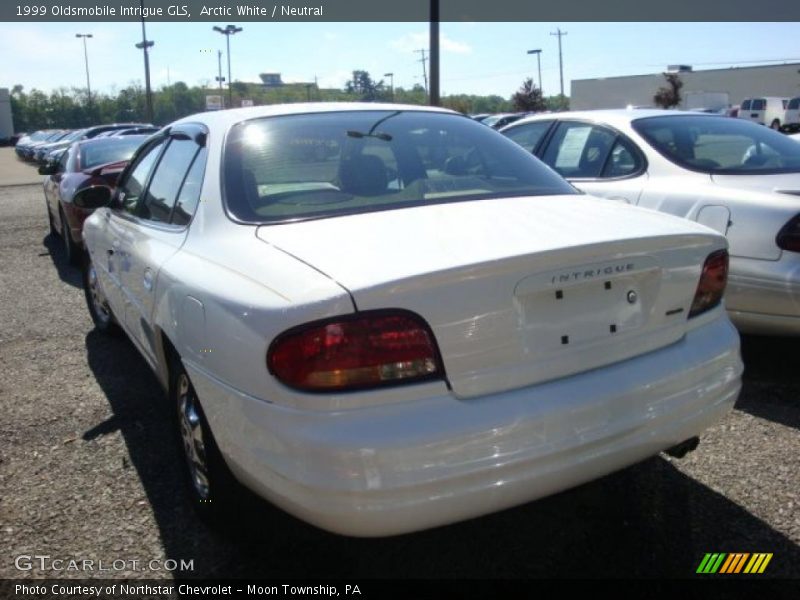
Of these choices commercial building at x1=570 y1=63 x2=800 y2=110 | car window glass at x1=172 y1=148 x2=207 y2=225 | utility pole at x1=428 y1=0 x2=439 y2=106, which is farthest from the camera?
commercial building at x1=570 y1=63 x2=800 y2=110

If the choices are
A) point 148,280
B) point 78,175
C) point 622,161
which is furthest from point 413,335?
point 78,175

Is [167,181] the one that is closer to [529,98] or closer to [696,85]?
[529,98]

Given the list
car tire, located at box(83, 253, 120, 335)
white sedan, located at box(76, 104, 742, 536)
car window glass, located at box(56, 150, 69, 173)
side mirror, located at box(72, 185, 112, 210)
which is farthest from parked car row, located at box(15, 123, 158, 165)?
white sedan, located at box(76, 104, 742, 536)

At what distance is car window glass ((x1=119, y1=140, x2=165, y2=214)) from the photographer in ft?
12.2

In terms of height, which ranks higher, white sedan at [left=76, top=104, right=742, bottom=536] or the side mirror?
the side mirror

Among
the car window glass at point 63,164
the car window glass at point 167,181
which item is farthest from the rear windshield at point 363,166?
the car window glass at point 63,164

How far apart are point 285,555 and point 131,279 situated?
61.4 inches

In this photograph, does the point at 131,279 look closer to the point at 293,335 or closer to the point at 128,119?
the point at 293,335

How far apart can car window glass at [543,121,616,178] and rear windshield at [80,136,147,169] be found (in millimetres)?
5382

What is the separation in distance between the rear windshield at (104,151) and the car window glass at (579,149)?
17.7 ft

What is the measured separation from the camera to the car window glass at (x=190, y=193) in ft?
9.12

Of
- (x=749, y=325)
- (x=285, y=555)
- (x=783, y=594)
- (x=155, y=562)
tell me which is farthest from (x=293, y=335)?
(x=749, y=325)

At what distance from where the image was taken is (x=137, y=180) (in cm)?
391

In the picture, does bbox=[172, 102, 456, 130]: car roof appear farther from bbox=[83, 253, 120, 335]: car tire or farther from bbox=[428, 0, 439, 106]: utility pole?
bbox=[428, 0, 439, 106]: utility pole
